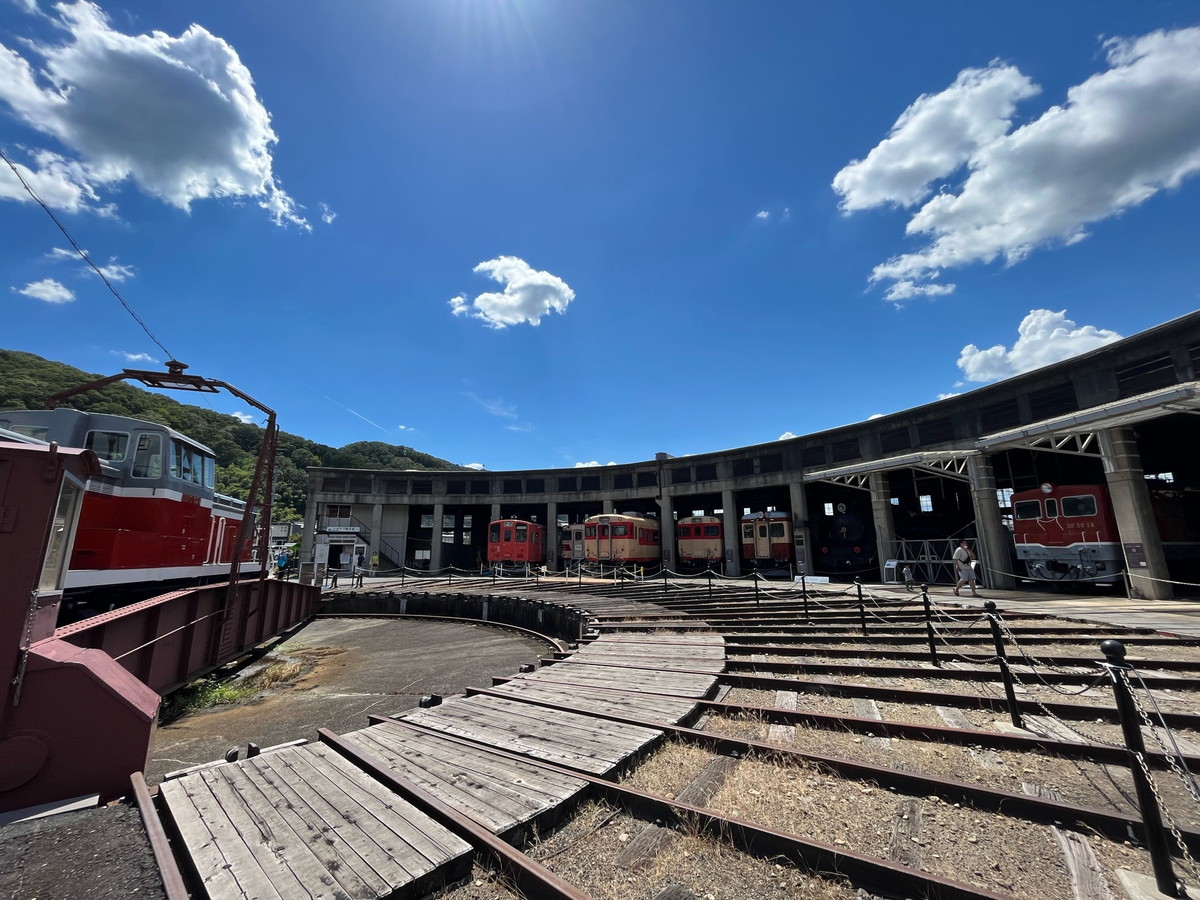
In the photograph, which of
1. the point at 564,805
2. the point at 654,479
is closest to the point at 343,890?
the point at 564,805

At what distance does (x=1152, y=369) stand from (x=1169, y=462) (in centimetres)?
721

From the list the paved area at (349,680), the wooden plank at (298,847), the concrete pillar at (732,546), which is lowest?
the paved area at (349,680)

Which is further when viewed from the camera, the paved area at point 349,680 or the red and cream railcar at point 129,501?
the red and cream railcar at point 129,501

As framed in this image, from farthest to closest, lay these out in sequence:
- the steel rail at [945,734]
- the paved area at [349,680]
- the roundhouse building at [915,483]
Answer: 1. the roundhouse building at [915,483]
2. the paved area at [349,680]
3. the steel rail at [945,734]

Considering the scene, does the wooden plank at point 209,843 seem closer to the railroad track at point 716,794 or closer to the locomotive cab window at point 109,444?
the railroad track at point 716,794

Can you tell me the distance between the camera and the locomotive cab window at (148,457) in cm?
945

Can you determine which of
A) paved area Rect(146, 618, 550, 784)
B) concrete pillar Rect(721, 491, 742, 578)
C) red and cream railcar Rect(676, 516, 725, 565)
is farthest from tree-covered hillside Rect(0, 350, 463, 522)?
concrete pillar Rect(721, 491, 742, 578)

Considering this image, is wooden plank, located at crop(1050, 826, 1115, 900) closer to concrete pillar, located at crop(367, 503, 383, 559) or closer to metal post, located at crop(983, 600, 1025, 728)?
metal post, located at crop(983, 600, 1025, 728)

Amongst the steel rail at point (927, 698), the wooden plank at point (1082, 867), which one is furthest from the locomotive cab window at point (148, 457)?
the wooden plank at point (1082, 867)

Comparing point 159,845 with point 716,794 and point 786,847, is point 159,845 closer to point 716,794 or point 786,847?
point 716,794

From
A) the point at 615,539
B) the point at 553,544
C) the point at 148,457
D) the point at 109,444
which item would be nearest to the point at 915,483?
the point at 615,539

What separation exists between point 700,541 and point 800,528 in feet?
21.4

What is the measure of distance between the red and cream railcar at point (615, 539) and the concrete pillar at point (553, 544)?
19.8ft

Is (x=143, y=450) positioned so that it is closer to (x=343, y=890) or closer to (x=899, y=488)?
(x=343, y=890)
